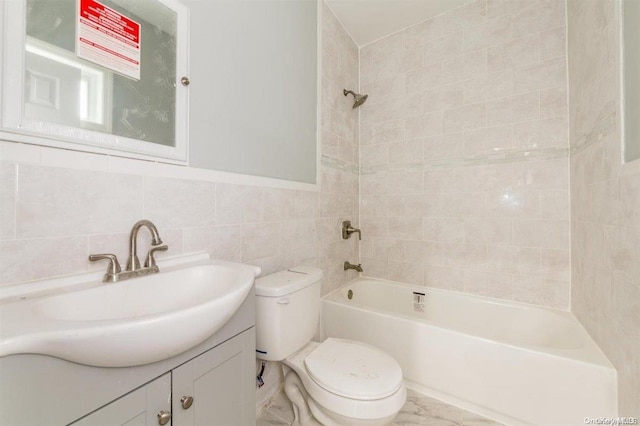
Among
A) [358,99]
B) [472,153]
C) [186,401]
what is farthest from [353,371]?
[358,99]

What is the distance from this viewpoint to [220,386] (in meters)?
0.75

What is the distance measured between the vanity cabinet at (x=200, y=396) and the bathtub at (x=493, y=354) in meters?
0.94

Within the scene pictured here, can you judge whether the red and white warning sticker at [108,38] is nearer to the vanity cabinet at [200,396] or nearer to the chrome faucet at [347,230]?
the vanity cabinet at [200,396]

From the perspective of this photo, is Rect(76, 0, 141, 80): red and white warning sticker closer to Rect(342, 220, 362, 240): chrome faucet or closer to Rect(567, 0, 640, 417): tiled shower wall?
Rect(342, 220, 362, 240): chrome faucet

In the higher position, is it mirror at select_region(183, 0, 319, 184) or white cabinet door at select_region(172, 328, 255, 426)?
mirror at select_region(183, 0, 319, 184)

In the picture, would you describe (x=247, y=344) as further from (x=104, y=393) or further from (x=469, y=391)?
(x=469, y=391)

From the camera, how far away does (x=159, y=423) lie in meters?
0.60

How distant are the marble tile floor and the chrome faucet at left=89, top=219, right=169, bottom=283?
1021mm

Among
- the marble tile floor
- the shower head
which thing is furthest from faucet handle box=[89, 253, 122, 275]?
the shower head

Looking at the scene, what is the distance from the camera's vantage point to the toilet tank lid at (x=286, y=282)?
3.45ft

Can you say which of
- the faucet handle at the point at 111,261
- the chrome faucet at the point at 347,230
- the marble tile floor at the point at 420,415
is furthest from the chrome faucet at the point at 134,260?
the chrome faucet at the point at 347,230

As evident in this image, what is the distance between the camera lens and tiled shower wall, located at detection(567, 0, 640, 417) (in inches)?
35.6

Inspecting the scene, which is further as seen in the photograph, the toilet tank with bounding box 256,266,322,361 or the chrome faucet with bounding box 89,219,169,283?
the toilet tank with bounding box 256,266,322,361

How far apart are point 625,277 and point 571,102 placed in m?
Result: 1.17
